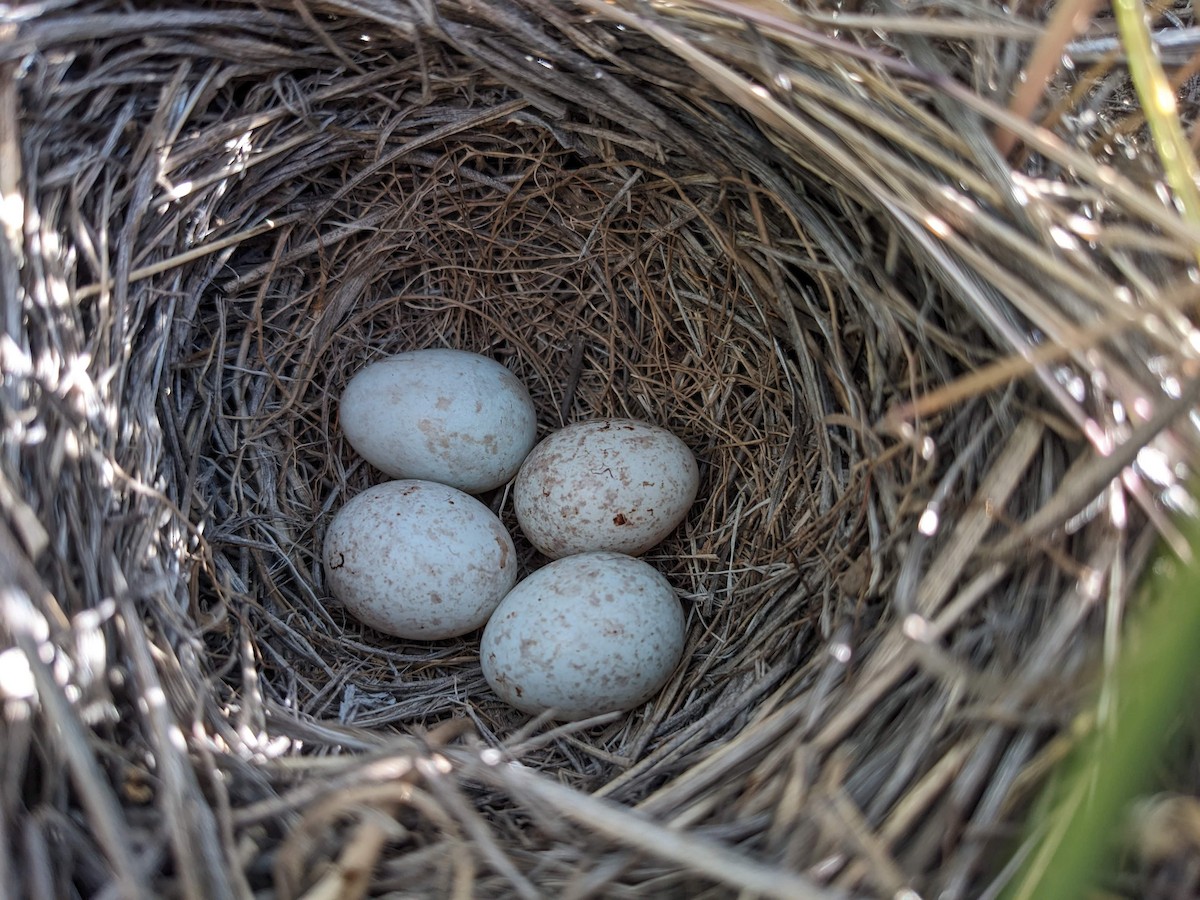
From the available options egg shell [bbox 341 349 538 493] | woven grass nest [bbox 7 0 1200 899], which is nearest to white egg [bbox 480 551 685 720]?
woven grass nest [bbox 7 0 1200 899]

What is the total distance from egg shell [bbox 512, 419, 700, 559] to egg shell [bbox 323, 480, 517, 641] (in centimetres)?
10

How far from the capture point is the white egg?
121 centimetres

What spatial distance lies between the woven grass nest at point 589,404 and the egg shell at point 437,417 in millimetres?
99

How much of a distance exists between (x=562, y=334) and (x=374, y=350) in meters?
0.32

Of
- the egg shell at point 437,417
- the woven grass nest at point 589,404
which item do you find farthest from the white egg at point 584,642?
the egg shell at point 437,417

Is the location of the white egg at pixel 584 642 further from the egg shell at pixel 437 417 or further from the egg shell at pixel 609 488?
the egg shell at pixel 437 417

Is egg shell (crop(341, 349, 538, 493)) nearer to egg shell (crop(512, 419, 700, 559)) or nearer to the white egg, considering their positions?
egg shell (crop(512, 419, 700, 559))

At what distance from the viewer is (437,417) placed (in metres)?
1.42

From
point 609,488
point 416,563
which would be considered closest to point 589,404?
point 609,488

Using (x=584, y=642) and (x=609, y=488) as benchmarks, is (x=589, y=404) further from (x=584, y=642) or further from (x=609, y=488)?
(x=584, y=642)

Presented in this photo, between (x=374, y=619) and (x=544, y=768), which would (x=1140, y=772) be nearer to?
(x=544, y=768)

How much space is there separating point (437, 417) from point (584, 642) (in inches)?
17.4

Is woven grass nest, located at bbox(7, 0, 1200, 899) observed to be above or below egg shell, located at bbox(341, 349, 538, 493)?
above

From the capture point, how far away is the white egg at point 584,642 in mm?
1208
